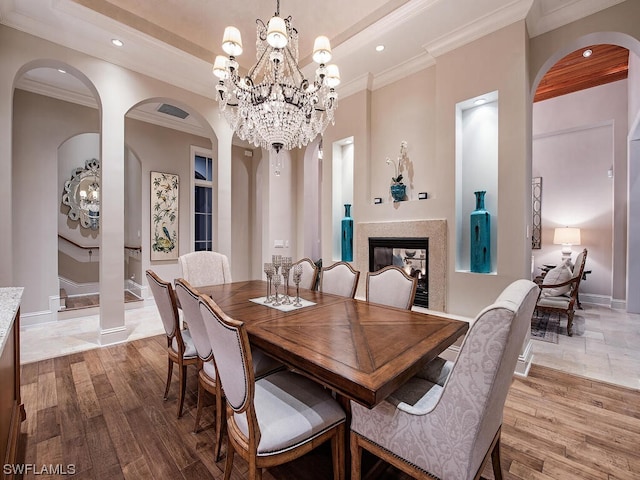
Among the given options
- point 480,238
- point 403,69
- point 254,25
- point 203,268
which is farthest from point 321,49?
point 203,268

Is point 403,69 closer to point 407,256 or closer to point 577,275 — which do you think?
point 407,256

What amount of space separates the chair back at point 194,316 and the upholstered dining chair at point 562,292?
3991 mm

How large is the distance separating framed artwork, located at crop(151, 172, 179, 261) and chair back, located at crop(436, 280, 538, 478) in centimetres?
527

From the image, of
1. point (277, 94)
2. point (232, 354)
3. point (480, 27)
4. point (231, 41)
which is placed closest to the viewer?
point (232, 354)

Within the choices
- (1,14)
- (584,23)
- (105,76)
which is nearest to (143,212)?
(105,76)

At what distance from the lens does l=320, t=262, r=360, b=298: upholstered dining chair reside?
8.48 feet

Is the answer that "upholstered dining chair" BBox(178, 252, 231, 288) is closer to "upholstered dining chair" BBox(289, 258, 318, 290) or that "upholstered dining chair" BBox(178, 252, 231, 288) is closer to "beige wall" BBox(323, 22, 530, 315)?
"upholstered dining chair" BBox(289, 258, 318, 290)

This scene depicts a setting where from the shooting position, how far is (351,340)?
1.41 m

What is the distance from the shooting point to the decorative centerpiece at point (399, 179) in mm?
3586

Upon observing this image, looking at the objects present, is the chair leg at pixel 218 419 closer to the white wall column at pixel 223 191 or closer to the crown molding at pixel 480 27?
the white wall column at pixel 223 191

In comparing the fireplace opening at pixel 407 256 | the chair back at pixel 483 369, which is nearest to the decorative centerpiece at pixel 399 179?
the fireplace opening at pixel 407 256

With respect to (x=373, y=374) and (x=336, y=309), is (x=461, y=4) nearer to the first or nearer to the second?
(x=336, y=309)

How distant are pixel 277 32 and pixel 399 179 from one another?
2.14m

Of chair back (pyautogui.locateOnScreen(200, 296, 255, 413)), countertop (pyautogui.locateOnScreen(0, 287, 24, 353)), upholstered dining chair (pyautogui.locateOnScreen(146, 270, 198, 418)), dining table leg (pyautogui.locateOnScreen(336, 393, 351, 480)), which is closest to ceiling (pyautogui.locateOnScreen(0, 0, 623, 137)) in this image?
countertop (pyautogui.locateOnScreen(0, 287, 24, 353))
